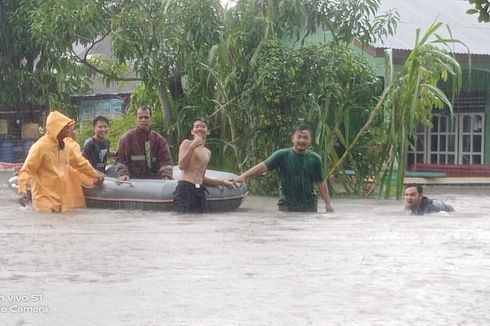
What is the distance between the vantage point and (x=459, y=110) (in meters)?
20.8

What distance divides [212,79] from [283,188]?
407 centimetres

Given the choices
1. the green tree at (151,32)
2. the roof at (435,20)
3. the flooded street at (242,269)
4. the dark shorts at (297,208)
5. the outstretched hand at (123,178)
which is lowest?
the flooded street at (242,269)

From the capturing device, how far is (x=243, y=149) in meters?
14.8

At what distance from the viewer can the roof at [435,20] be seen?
56.8 feet

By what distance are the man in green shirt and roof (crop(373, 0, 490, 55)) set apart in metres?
5.61

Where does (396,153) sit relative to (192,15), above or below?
below

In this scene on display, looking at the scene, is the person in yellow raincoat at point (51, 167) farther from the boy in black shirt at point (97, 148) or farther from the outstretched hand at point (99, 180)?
the boy in black shirt at point (97, 148)

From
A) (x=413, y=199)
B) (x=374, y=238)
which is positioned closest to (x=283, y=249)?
(x=374, y=238)

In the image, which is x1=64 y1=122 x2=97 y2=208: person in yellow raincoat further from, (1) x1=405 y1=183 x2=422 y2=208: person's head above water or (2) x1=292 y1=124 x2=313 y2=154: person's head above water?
(1) x1=405 y1=183 x2=422 y2=208: person's head above water

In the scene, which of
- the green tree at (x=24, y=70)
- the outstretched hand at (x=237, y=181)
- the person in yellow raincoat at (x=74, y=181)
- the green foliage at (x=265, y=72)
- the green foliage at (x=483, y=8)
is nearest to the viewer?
the green foliage at (x=483, y=8)

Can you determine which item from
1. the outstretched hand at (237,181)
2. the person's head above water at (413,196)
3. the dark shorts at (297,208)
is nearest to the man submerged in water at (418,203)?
the person's head above water at (413,196)

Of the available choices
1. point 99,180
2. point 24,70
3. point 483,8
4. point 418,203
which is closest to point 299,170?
point 418,203

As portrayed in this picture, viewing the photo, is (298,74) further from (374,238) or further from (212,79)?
(374,238)

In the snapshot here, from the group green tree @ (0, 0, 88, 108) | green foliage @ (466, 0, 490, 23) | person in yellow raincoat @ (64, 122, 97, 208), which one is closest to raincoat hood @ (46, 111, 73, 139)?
person in yellow raincoat @ (64, 122, 97, 208)
